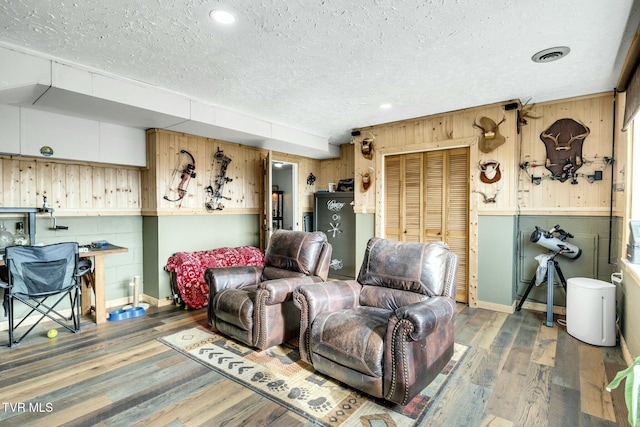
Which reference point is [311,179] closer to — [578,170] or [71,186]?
[71,186]

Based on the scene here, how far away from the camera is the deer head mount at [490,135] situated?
383 centimetres

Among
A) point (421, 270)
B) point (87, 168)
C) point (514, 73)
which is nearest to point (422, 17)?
point (514, 73)

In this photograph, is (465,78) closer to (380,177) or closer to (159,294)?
(380,177)

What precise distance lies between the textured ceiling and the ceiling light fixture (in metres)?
0.06

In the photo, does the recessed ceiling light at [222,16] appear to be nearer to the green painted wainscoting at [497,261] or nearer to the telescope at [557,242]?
the green painted wainscoting at [497,261]

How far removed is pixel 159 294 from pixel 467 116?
4444 mm

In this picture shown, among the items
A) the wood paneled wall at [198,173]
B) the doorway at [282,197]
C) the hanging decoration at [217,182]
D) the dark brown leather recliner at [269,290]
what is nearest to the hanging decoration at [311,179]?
the doorway at [282,197]

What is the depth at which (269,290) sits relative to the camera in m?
2.68

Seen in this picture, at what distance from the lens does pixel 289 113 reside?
423 centimetres

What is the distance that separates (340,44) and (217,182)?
2.91 metres

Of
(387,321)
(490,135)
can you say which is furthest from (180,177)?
(490,135)

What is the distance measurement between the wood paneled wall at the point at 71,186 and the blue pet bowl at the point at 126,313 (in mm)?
1214

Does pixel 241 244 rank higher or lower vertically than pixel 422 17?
lower

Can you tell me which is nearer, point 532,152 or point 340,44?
point 340,44
